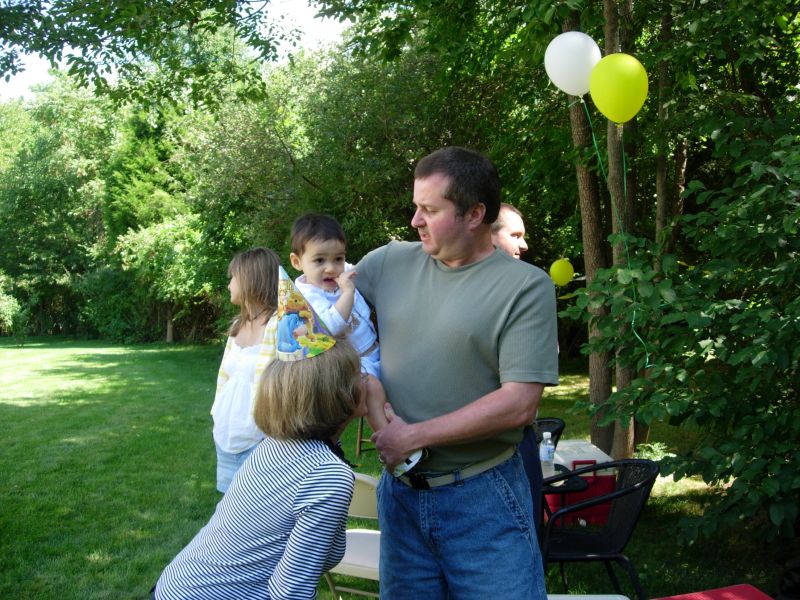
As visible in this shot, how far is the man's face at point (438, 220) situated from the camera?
2.05 meters

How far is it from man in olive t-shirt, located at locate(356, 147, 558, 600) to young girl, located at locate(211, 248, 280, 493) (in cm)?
167

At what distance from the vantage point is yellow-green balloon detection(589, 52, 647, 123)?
15.8ft

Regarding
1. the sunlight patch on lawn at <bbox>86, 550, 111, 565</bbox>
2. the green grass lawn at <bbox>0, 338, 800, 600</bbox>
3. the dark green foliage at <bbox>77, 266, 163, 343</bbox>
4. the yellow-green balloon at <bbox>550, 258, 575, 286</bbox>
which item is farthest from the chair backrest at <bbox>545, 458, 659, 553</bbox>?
the dark green foliage at <bbox>77, 266, 163, 343</bbox>

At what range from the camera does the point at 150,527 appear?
Result: 603 cm

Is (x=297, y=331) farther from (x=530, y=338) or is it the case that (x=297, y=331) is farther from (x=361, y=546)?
(x=361, y=546)

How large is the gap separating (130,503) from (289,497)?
531 centimetres

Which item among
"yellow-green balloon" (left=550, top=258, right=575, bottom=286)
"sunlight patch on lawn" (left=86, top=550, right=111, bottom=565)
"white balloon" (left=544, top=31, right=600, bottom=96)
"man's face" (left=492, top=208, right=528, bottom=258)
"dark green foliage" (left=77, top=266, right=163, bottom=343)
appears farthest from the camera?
"dark green foliage" (left=77, top=266, right=163, bottom=343)

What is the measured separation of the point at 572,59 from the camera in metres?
5.37

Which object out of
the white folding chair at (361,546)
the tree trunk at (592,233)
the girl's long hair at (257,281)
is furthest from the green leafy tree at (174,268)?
the white folding chair at (361,546)

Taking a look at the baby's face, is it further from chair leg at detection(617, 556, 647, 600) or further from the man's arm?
chair leg at detection(617, 556, 647, 600)

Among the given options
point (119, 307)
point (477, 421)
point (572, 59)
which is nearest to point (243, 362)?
point (477, 421)

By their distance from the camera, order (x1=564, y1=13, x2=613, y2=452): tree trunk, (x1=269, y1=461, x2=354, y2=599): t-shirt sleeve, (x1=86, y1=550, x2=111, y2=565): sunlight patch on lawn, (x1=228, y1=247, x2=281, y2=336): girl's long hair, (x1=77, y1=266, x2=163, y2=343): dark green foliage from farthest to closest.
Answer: (x1=77, y1=266, x2=163, y2=343): dark green foliage → (x1=564, y1=13, x2=613, y2=452): tree trunk → (x1=86, y1=550, x2=111, y2=565): sunlight patch on lawn → (x1=228, y1=247, x2=281, y2=336): girl's long hair → (x1=269, y1=461, x2=354, y2=599): t-shirt sleeve

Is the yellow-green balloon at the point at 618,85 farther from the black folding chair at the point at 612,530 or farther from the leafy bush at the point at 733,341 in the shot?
the black folding chair at the point at 612,530

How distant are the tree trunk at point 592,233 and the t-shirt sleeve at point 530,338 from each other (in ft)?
16.9
